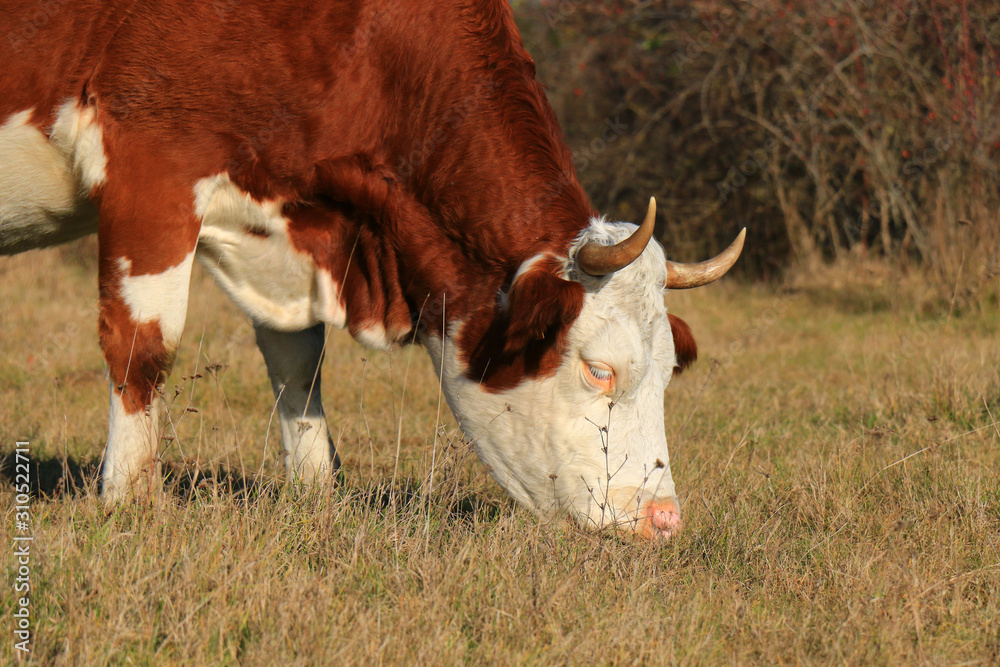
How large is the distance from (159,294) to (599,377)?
1481mm

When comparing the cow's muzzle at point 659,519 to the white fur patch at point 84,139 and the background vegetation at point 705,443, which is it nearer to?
the background vegetation at point 705,443

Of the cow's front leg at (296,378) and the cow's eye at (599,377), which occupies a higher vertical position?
the cow's eye at (599,377)

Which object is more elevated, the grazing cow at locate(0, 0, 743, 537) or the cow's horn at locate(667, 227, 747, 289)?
the grazing cow at locate(0, 0, 743, 537)

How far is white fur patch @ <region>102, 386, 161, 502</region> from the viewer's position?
3.35m

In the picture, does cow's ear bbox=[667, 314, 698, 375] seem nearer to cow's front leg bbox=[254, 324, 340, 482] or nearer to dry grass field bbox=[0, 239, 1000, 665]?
dry grass field bbox=[0, 239, 1000, 665]

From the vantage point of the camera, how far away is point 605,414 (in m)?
3.31

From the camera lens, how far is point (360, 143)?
348 cm

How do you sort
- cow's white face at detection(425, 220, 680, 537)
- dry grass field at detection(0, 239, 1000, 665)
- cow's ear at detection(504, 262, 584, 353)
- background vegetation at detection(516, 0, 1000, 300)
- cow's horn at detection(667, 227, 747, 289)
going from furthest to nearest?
background vegetation at detection(516, 0, 1000, 300) → cow's horn at detection(667, 227, 747, 289) → cow's white face at detection(425, 220, 680, 537) → cow's ear at detection(504, 262, 584, 353) → dry grass field at detection(0, 239, 1000, 665)

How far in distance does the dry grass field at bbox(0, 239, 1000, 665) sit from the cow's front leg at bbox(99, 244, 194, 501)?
0.12 metres

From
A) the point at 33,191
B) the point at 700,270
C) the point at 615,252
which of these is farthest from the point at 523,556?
the point at 33,191

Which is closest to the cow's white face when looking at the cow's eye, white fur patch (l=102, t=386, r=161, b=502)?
the cow's eye

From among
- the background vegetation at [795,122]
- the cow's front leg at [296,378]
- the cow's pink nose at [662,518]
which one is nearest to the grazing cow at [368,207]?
the cow's pink nose at [662,518]

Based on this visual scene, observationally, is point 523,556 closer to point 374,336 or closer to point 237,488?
point 374,336

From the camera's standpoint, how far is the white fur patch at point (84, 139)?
328cm
